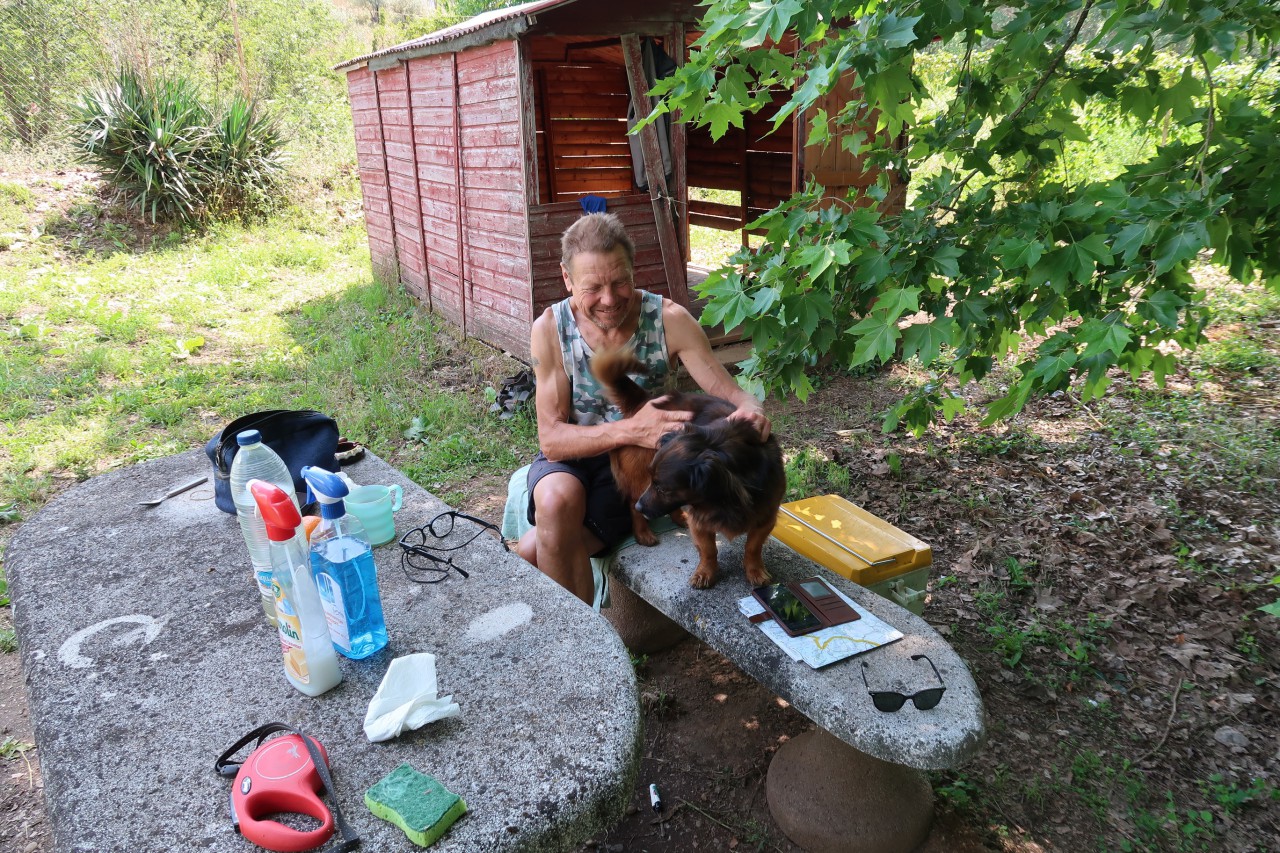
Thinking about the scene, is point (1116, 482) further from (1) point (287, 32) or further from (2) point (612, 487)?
(1) point (287, 32)

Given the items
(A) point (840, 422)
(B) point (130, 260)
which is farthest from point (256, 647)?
(B) point (130, 260)

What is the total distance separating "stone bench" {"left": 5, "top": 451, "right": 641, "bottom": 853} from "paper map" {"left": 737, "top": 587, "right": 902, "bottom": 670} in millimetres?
655

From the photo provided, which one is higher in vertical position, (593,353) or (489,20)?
(489,20)

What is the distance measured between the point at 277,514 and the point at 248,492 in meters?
0.56

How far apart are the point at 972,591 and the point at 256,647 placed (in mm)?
3363

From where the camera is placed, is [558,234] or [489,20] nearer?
[489,20]

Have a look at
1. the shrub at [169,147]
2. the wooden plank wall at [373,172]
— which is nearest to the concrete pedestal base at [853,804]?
the wooden plank wall at [373,172]

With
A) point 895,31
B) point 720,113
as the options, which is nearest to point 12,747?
point 720,113

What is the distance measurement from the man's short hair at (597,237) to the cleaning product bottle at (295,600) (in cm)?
148

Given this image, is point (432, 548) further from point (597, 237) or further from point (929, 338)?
point (929, 338)

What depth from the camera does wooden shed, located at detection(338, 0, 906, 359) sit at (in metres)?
6.37

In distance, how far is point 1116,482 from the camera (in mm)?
4668

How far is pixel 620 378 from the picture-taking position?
2.68m

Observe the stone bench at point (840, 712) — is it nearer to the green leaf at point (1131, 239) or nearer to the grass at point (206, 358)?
the green leaf at point (1131, 239)
